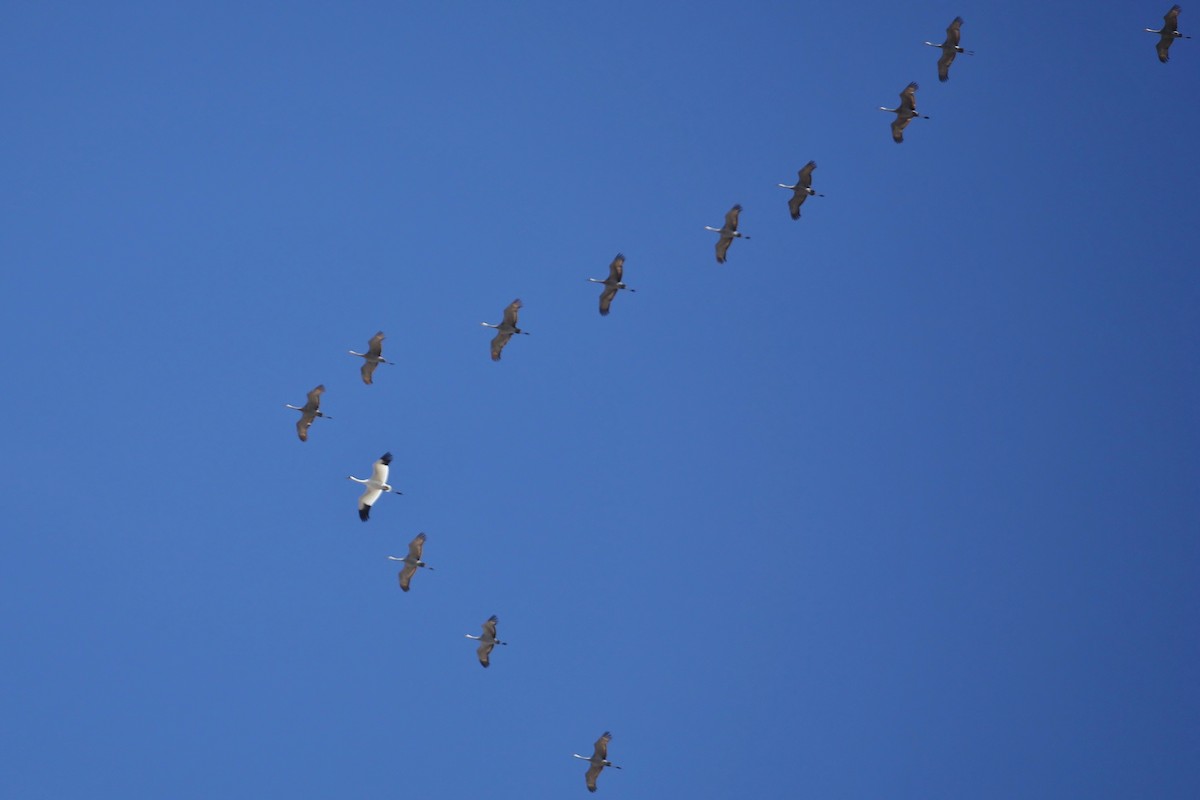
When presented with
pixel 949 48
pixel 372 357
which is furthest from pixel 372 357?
pixel 949 48

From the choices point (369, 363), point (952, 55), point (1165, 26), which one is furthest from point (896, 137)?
point (369, 363)

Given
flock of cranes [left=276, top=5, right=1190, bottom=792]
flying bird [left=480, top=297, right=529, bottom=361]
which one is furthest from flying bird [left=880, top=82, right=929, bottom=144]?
flying bird [left=480, top=297, right=529, bottom=361]

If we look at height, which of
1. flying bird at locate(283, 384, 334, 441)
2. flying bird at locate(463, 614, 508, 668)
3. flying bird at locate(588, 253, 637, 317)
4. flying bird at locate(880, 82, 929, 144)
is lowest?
flying bird at locate(463, 614, 508, 668)

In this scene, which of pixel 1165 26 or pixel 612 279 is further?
pixel 1165 26

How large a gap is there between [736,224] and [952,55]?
385 inches

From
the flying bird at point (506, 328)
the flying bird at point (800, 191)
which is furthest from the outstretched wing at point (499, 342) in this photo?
the flying bird at point (800, 191)

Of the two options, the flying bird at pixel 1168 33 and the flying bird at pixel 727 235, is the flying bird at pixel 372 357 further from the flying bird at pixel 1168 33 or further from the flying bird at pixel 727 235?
the flying bird at pixel 1168 33

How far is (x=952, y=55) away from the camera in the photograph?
205 feet

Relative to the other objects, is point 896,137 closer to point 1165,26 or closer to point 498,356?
point 1165,26

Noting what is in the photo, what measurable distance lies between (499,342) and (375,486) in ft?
21.9

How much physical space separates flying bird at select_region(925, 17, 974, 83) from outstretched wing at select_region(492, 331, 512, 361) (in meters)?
17.4

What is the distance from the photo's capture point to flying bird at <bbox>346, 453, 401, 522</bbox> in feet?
203

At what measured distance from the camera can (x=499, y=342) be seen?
60.4 metres

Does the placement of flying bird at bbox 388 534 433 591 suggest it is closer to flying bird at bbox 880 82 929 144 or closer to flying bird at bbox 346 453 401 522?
flying bird at bbox 346 453 401 522
